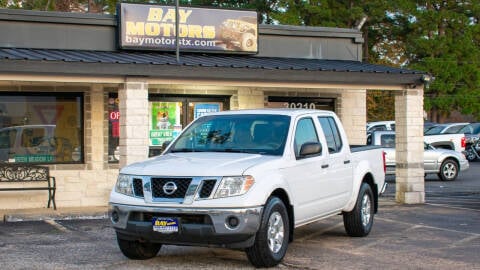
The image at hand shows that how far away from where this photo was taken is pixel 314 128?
10047 mm

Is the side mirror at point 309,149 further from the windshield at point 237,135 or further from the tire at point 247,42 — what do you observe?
the tire at point 247,42

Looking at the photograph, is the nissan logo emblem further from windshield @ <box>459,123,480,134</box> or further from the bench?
windshield @ <box>459,123,480,134</box>

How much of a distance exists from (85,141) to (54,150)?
67 cm

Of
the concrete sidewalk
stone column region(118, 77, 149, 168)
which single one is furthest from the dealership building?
the concrete sidewalk

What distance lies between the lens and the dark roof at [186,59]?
1351cm

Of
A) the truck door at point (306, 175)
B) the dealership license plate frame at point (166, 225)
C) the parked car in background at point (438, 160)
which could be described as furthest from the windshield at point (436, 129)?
the dealership license plate frame at point (166, 225)

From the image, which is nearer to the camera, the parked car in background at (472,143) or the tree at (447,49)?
the parked car in background at (472,143)

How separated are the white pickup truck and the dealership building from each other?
4.21m

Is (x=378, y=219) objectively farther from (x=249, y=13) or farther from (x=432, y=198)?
(x=249, y=13)

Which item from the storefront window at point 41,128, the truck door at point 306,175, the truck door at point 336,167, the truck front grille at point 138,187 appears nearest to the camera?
the truck front grille at point 138,187

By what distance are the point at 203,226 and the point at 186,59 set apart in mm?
7998

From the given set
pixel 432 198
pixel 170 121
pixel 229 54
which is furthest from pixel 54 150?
pixel 432 198

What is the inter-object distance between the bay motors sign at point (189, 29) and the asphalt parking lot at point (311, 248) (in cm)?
465

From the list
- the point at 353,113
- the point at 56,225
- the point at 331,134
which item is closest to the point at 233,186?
the point at 331,134
